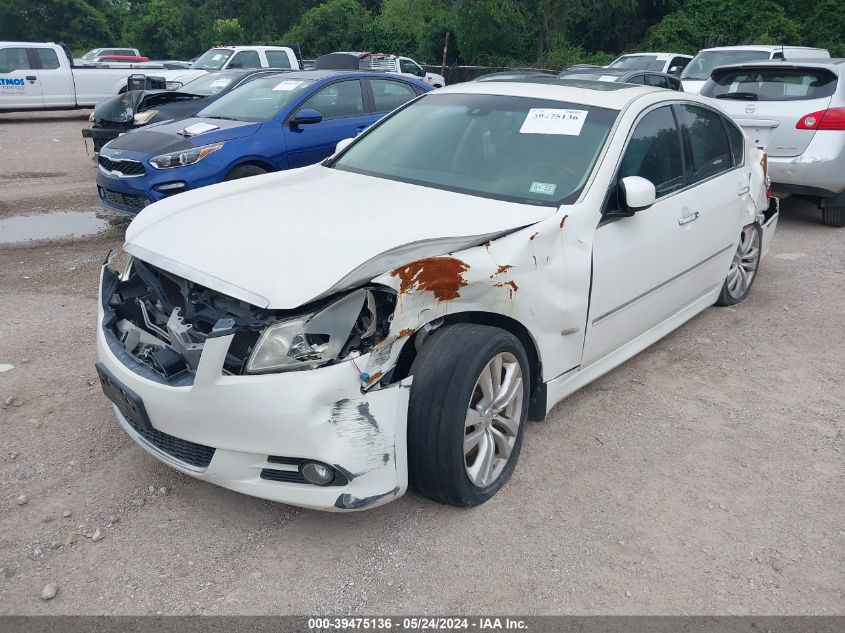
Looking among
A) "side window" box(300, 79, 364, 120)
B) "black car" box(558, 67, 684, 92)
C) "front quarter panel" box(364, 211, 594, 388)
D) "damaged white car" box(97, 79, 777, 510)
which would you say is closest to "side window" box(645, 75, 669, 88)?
"black car" box(558, 67, 684, 92)

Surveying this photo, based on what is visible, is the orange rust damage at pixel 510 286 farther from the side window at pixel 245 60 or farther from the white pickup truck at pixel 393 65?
the side window at pixel 245 60

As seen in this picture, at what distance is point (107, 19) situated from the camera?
142ft

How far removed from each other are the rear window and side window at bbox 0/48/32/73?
579 inches

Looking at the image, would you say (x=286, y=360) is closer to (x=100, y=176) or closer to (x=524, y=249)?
(x=524, y=249)

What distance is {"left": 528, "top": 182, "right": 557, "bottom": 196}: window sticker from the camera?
355 centimetres

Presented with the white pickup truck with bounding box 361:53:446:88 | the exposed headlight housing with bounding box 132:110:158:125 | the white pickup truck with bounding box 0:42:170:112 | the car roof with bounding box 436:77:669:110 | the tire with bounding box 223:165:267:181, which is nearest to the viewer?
the car roof with bounding box 436:77:669:110

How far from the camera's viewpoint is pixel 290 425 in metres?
2.55

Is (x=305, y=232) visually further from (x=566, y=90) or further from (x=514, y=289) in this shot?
(x=566, y=90)

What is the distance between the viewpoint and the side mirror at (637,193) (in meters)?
3.47

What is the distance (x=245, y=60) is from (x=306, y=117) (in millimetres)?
10006

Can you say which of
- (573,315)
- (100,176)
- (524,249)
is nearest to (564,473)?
(573,315)

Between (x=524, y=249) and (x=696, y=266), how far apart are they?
1.85 m

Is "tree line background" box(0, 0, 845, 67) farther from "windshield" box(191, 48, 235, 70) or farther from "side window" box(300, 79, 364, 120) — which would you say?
"side window" box(300, 79, 364, 120)

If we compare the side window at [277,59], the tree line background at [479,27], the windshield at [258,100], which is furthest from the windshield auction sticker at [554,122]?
the tree line background at [479,27]
